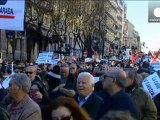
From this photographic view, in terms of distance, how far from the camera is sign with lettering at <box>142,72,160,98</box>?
8.80m

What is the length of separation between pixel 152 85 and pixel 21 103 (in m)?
4.09

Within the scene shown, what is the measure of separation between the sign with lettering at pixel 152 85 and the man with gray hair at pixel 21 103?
3.85 m

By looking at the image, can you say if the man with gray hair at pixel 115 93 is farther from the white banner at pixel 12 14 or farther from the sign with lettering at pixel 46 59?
the sign with lettering at pixel 46 59

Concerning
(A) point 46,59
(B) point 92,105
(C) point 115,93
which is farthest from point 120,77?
(A) point 46,59

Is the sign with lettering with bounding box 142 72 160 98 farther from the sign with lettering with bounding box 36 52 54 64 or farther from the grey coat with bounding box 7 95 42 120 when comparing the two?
the sign with lettering with bounding box 36 52 54 64

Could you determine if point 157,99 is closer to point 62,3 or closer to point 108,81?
point 108,81

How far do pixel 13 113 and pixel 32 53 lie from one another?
45.1 metres

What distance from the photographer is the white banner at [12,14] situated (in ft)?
27.3

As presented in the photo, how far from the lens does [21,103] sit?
5305mm

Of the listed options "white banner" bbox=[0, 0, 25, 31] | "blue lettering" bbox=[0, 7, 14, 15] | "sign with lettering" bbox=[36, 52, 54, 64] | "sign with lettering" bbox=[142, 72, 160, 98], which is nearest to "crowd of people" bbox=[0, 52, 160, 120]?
"white banner" bbox=[0, 0, 25, 31]

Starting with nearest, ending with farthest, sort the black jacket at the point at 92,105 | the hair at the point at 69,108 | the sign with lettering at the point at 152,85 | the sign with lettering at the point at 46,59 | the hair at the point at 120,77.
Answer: the hair at the point at 69,108 < the hair at the point at 120,77 < the black jacket at the point at 92,105 < the sign with lettering at the point at 152,85 < the sign with lettering at the point at 46,59

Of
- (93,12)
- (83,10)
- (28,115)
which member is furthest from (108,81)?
(93,12)

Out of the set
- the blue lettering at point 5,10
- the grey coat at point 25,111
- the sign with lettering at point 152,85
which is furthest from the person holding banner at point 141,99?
the blue lettering at point 5,10

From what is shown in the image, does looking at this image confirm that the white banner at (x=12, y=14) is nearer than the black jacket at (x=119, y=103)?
No
